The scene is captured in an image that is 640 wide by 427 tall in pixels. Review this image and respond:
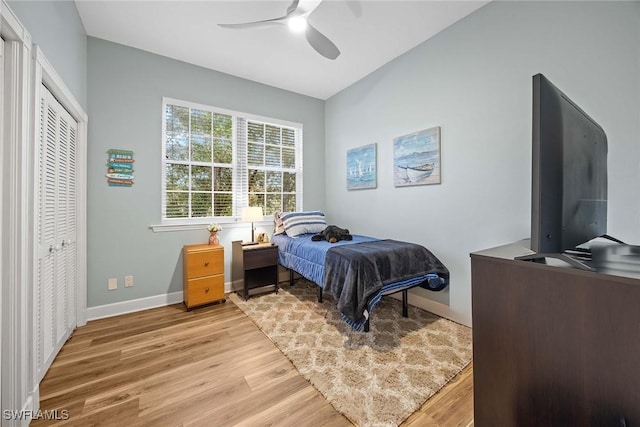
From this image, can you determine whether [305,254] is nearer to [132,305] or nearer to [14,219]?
[132,305]

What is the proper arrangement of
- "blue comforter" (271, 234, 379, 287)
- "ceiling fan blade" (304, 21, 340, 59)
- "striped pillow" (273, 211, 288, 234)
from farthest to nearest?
"striped pillow" (273, 211, 288, 234)
"blue comforter" (271, 234, 379, 287)
"ceiling fan blade" (304, 21, 340, 59)

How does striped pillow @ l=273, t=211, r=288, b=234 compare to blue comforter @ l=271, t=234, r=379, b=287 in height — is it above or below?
above

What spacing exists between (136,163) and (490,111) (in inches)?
141

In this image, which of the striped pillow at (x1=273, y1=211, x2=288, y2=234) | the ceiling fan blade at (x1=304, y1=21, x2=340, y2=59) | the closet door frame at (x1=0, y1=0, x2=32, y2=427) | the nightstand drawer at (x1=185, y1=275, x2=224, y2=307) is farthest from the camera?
the striped pillow at (x1=273, y1=211, x2=288, y2=234)

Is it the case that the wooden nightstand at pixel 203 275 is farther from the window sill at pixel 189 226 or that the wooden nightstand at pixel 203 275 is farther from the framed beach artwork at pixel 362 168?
the framed beach artwork at pixel 362 168

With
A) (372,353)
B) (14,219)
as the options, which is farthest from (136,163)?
(372,353)

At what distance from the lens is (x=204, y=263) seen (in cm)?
278

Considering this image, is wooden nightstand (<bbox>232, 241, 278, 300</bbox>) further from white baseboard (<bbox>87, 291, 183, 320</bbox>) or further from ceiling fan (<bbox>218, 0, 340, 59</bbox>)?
ceiling fan (<bbox>218, 0, 340, 59</bbox>)

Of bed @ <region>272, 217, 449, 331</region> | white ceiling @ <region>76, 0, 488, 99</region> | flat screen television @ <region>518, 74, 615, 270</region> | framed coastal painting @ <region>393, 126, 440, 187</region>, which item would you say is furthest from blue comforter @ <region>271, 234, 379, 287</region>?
white ceiling @ <region>76, 0, 488, 99</region>

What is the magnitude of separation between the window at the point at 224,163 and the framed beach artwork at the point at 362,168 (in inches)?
32.5

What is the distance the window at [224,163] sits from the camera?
300cm

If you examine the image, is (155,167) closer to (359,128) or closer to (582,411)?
(359,128)

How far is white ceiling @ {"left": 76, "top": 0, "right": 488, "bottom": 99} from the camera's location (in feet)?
7.11

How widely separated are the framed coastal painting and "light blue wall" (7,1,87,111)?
2.96m
